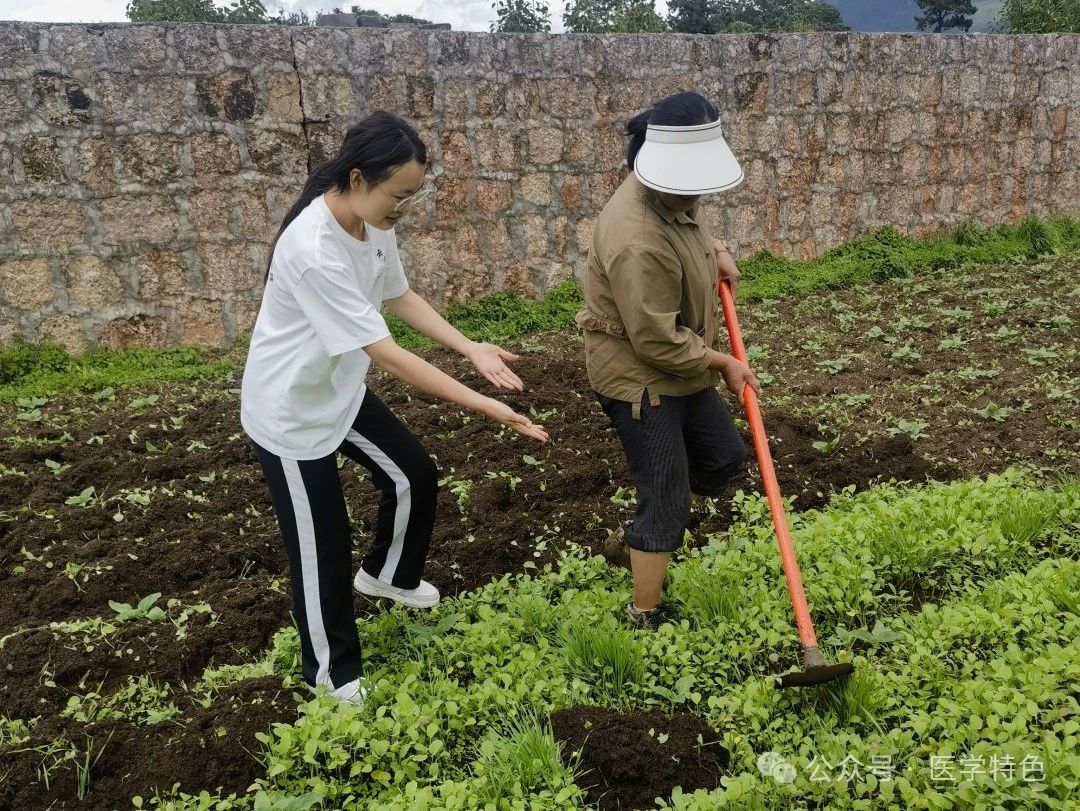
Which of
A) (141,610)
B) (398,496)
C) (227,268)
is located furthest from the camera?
(227,268)

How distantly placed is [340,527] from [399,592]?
638mm

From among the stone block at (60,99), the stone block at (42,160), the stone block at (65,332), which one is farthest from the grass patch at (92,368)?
the stone block at (60,99)

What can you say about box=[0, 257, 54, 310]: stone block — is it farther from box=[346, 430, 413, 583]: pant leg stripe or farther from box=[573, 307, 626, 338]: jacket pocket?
box=[573, 307, 626, 338]: jacket pocket

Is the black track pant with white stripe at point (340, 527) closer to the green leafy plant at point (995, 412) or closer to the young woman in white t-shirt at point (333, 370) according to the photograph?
the young woman in white t-shirt at point (333, 370)

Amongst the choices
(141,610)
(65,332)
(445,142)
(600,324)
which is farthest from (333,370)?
(445,142)

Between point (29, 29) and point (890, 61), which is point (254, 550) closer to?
point (29, 29)

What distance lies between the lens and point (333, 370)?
2.67m

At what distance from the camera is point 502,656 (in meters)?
3.10

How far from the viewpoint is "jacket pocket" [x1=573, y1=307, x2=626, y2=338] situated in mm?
2975

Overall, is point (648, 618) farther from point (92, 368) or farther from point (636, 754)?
point (92, 368)

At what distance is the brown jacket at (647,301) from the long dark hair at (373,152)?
659mm

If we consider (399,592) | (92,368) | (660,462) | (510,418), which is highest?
(510,418)

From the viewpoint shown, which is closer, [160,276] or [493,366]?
[493,366]

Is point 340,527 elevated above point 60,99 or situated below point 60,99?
below
